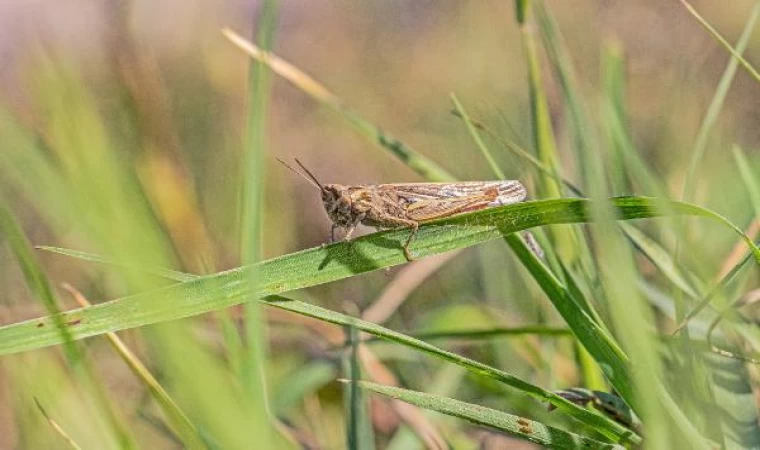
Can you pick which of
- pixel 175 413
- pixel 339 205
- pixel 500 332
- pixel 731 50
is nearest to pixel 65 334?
pixel 175 413

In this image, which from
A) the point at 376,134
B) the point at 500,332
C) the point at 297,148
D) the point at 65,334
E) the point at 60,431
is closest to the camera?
the point at 65,334

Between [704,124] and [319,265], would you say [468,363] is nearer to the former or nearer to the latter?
[319,265]

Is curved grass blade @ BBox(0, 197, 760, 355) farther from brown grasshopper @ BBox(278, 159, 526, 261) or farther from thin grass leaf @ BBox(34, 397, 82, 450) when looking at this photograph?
brown grasshopper @ BBox(278, 159, 526, 261)

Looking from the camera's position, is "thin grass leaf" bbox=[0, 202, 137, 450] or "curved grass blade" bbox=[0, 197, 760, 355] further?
"curved grass blade" bbox=[0, 197, 760, 355]

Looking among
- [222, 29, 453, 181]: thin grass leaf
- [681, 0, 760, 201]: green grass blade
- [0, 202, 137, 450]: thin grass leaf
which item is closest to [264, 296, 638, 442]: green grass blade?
[0, 202, 137, 450]: thin grass leaf

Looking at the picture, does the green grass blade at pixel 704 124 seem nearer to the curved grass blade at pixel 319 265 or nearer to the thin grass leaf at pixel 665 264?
the thin grass leaf at pixel 665 264

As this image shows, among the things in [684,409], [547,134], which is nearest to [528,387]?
[684,409]

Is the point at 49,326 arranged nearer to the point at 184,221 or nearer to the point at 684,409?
the point at 684,409

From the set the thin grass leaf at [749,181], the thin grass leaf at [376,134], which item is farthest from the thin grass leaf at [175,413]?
the thin grass leaf at [749,181]
